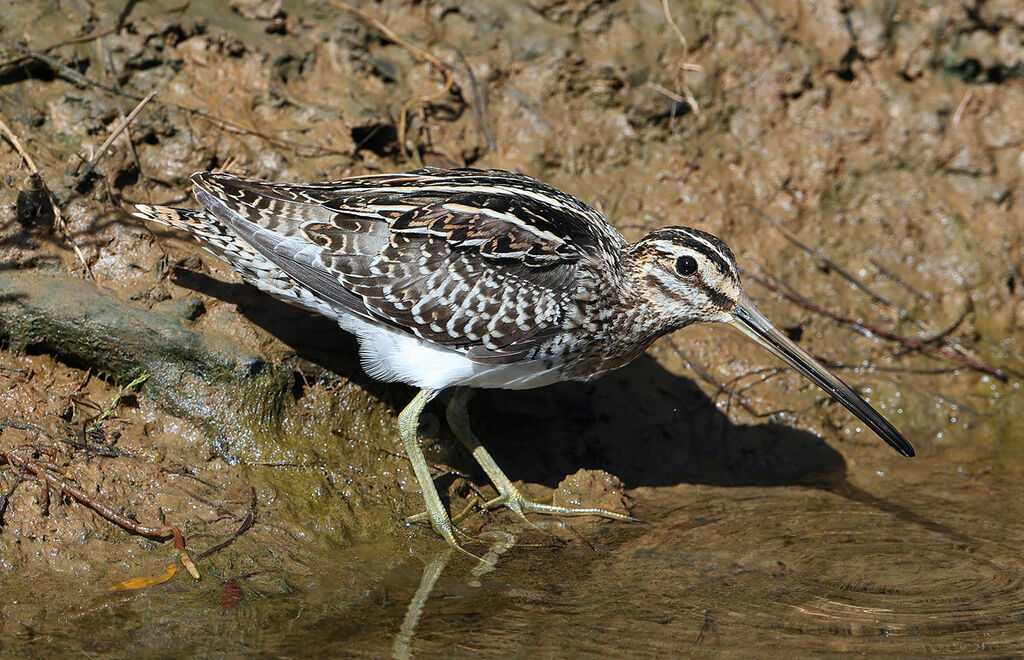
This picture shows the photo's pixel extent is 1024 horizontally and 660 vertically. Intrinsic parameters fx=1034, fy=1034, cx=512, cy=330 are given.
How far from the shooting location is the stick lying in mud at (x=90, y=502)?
5.06 meters

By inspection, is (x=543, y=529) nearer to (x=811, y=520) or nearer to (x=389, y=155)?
(x=811, y=520)

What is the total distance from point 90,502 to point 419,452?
5.80 ft

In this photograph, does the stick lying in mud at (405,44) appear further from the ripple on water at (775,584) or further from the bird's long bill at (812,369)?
the ripple on water at (775,584)

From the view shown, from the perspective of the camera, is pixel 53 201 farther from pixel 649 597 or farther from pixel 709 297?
pixel 649 597

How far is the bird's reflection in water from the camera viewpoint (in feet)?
14.8

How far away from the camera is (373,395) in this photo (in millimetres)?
6324

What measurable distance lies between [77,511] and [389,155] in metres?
3.37

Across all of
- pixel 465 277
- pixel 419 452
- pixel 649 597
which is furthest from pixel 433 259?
pixel 649 597

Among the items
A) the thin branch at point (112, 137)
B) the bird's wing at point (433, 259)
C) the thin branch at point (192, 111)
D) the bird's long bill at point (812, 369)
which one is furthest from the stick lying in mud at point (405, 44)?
the bird's long bill at point (812, 369)

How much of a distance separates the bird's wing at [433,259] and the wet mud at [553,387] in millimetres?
722

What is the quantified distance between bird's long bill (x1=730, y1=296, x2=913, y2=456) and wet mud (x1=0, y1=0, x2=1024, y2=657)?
0.64m

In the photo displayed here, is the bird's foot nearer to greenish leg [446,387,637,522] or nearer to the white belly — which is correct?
greenish leg [446,387,637,522]

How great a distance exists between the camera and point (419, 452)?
19.5ft

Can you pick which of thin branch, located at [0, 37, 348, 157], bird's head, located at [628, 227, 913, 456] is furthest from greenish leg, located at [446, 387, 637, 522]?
thin branch, located at [0, 37, 348, 157]
